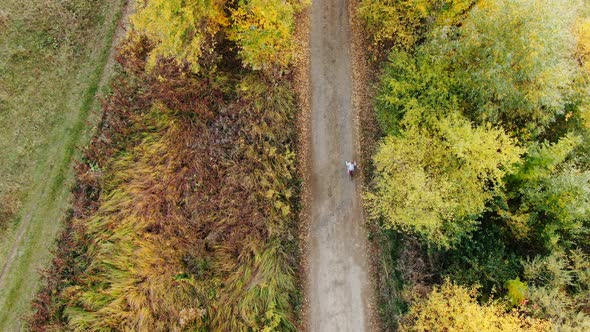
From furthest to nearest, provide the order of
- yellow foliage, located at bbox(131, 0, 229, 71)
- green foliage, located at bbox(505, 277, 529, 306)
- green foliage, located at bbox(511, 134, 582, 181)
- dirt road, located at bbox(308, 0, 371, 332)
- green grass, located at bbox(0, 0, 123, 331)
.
→ green grass, located at bbox(0, 0, 123, 331), dirt road, located at bbox(308, 0, 371, 332), yellow foliage, located at bbox(131, 0, 229, 71), green foliage, located at bbox(511, 134, 582, 181), green foliage, located at bbox(505, 277, 529, 306)

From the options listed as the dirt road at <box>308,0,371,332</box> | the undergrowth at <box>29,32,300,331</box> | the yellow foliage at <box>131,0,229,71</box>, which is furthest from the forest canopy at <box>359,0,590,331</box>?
the yellow foliage at <box>131,0,229,71</box>

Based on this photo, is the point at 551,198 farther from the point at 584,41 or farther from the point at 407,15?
the point at 407,15

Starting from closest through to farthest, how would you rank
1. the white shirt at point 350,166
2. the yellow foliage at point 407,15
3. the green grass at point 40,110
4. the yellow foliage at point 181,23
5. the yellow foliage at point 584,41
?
the yellow foliage at point 181,23 < the yellow foliage at point 584,41 < the yellow foliage at point 407,15 < the green grass at point 40,110 < the white shirt at point 350,166

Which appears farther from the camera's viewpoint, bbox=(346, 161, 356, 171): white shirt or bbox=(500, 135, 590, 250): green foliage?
bbox=(346, 161, 356, 171): white shirt

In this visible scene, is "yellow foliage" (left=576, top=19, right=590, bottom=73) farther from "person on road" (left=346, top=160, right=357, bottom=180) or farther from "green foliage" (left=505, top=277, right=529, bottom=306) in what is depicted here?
"person on road" (left=346, top=160, right=357, bottom=180)

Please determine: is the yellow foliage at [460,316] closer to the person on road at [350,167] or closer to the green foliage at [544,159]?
the green foliage at [544,159]

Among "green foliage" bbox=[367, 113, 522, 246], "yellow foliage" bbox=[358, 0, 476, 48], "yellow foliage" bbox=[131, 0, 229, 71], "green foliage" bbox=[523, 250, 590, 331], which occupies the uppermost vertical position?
"yellow foliage" bbox=[358, 0, 476, 48]

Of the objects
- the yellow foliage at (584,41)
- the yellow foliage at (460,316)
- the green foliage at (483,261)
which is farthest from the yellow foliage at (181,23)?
the yellow foliage at (584,41)

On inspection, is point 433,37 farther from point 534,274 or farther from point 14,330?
point 14,330
